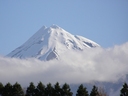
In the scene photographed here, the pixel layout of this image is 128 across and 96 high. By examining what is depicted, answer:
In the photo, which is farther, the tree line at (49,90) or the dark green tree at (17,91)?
the dark green tree at (17,91)

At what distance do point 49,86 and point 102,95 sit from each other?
15.3 metres

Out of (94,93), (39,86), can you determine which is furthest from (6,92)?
(94,93)

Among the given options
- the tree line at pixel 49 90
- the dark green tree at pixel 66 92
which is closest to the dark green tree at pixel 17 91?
the tree line at pixel 49 90

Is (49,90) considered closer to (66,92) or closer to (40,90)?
(40,90)

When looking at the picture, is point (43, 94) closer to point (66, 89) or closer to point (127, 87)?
point (66, 89)

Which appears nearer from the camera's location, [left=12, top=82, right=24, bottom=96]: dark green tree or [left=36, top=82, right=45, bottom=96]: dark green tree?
[left=12, top=82, right=24, bottom=96]: dark green tree

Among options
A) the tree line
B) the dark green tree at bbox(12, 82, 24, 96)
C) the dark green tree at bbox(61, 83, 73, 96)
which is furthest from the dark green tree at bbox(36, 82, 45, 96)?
the dark green tree at bbox(61, 83, 73, 96)

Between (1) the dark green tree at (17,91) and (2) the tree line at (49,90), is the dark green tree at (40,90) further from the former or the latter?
(1) the dark green tree at (17,91)

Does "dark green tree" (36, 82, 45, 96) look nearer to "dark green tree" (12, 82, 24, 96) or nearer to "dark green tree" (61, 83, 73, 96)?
"dark green tree" (12, 82, 24, 96)

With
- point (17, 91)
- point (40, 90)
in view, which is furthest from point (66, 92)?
point (17, 91)

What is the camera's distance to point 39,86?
291ft

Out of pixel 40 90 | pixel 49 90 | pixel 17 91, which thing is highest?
pixel 40 90

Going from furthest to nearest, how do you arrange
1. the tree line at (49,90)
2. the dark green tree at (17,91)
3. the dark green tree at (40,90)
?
1. the dark green tree at (40,90)
2. the dark green tree at (17,91)
3. the tree line at (49,90)

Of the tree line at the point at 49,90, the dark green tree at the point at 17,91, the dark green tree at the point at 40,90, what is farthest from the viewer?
the dark green tree at the point at 40,90
